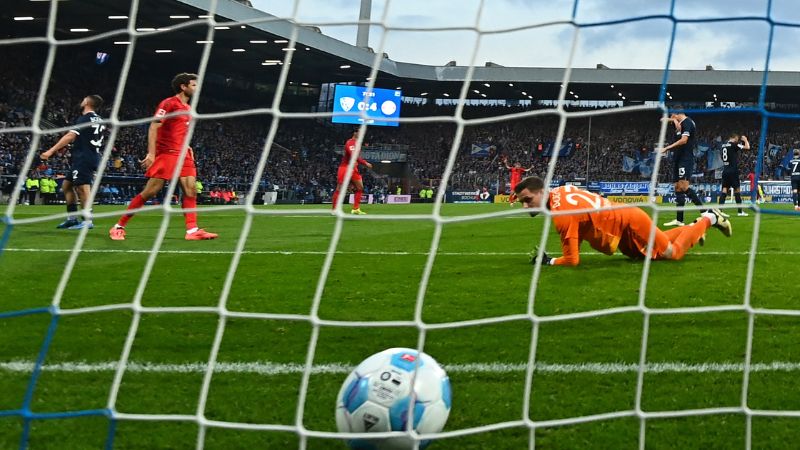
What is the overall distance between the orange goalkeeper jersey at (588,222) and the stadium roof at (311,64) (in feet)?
41.6

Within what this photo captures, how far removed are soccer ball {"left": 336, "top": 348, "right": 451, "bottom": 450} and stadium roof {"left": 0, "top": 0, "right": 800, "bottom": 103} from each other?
15.8 metres

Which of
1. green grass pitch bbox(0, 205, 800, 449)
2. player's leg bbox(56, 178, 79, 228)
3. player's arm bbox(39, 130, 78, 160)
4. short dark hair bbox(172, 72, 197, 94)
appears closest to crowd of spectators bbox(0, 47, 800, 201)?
player's leg bbox(56, 178, 79, 228)

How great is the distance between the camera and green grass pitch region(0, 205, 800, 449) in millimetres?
2465

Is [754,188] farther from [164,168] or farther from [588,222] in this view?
[164,168]

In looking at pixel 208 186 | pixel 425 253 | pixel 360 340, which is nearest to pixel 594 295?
pixel 360 340

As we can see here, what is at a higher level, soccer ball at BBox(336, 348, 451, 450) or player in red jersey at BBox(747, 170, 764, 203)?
player in red jersey at BBox(747, 170, 764, 203)

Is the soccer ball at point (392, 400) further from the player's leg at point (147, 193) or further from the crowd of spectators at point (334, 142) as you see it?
the crowd of spectators at point (334, 142)

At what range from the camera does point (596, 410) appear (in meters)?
2.61

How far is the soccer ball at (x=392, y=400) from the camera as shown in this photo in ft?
7.50

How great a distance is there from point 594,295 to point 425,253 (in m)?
2.64

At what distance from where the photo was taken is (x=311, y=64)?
28.8 m

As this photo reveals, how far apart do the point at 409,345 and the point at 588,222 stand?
107 inches

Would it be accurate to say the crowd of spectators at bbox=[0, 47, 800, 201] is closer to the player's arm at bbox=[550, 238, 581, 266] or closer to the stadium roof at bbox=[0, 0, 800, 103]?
the stadium roof at bbox=[0, 0, 800, 103]

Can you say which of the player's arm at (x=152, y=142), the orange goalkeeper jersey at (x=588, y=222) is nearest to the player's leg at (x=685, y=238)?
the orange goalkeeper jersey at (x=588, y=222)
